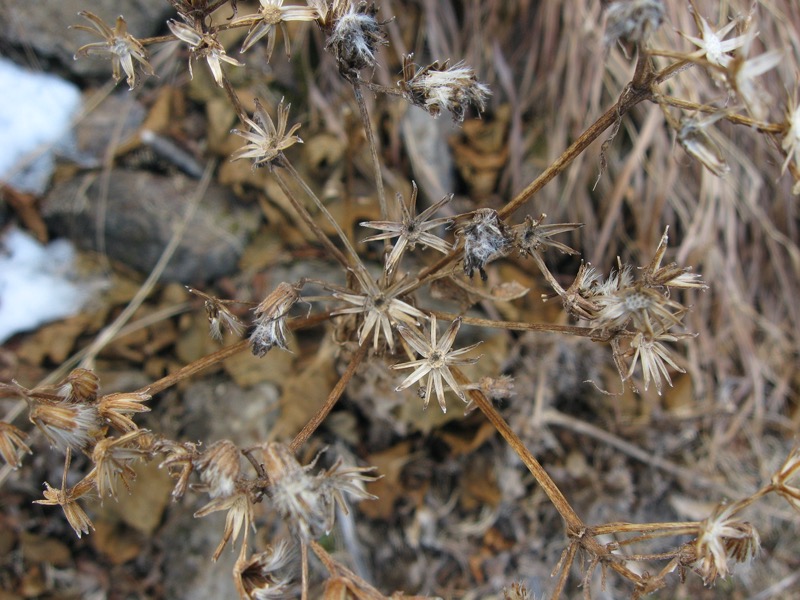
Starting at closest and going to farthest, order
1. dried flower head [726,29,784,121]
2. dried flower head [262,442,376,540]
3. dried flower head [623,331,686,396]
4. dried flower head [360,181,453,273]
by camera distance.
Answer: dried flower head [726,29,784,121] → dried flower head [262,442,376,540] → dried flower head [623,331,686,396] → dried flower head [360,181,453,273]

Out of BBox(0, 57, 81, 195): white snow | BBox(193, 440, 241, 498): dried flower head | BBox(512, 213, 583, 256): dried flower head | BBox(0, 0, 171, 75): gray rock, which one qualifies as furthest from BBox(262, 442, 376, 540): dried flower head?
BBox(0, 0, 171, 75): gray rock

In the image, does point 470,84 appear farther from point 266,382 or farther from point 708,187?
point 708,187

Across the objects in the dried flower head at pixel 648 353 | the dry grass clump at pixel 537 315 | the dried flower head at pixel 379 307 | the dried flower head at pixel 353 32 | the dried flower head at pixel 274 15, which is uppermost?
the dried flower head at pixel 274 15

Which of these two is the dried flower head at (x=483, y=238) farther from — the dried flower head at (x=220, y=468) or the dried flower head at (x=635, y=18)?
the dried flower head at (x=220, y=468)

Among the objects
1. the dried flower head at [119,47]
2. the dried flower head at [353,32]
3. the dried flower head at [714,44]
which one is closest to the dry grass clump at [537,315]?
the dried flower head at [119,47]

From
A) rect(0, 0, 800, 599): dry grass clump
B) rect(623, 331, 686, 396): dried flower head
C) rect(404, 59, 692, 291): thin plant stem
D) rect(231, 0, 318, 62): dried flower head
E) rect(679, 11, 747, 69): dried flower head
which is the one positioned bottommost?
rect(0, 0, 800, 599): dry grass clump

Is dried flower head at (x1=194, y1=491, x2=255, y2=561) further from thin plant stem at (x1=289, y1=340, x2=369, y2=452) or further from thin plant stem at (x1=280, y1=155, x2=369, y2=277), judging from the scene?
thin plant stem at (x1=280, y1=155, x2=369, y2=277)
